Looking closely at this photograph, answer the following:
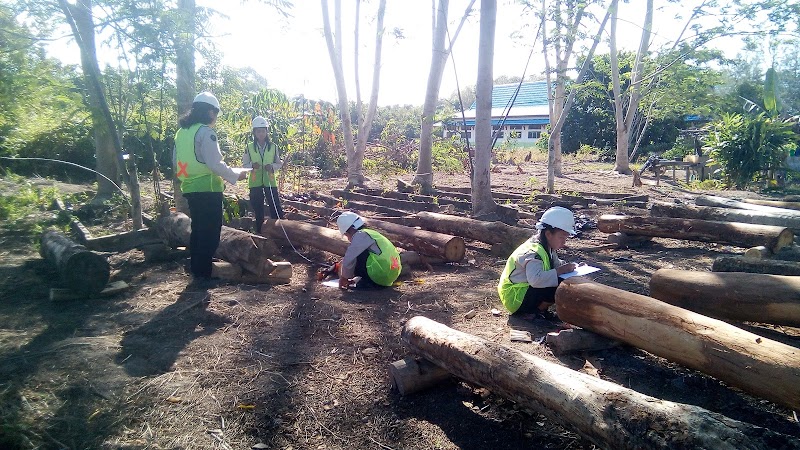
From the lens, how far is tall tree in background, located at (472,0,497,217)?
912cm

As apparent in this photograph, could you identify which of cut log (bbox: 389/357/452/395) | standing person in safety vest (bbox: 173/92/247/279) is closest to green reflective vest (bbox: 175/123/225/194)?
standing person in safety vest (bbox: 173/92/247/279)

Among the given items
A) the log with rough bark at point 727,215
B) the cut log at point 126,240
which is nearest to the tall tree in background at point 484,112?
the log with rough bark at point 727,215

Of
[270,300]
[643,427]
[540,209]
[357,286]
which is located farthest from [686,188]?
[643,427]

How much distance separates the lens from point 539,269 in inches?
173

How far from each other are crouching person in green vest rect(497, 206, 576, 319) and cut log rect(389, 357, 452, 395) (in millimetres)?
1321

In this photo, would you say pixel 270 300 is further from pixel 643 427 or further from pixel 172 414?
pixel 643 427

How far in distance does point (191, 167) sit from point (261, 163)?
7.21 ft

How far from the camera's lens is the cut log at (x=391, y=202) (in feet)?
Result: 34.8

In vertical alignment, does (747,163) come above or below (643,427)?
above

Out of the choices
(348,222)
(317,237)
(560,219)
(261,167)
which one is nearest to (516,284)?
(560,219)

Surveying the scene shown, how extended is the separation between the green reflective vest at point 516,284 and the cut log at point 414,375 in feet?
4.30

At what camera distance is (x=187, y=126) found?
5.52 meters

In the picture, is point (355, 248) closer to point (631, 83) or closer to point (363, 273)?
point (363, 273)

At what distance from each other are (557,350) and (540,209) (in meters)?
6.93
